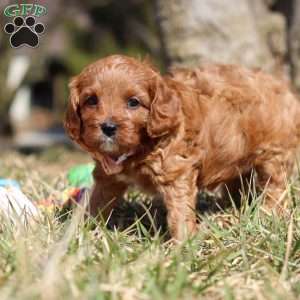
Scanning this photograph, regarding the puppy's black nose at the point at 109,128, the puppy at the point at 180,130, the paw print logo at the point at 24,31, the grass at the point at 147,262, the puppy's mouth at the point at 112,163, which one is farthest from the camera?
the paw print logo at the point at 24,31

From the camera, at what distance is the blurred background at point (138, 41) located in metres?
8.02

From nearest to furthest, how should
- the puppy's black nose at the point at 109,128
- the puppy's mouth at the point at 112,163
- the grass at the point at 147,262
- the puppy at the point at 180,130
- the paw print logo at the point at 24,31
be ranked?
the grass at the point at 147,262, the puppy's black nose at the point at 109,128, the puppy at the point at 180,130, the puppy's mouth at the point at 112,163, the paw print logo at the point at 24,31

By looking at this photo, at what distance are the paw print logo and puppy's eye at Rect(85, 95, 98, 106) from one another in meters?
0.84

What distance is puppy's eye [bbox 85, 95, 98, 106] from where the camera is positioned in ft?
14.9

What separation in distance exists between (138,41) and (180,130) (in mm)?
22681

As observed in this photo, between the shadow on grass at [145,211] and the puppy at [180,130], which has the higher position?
the puppy at [180,130]

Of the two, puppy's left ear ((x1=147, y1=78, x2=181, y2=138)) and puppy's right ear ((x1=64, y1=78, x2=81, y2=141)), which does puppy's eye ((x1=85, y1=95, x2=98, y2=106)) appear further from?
puppy's left ear ((x1=147, y1=78, x2=181, y2=138))

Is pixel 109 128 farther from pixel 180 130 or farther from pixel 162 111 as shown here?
pixel 180 130

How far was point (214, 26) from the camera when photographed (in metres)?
8.02

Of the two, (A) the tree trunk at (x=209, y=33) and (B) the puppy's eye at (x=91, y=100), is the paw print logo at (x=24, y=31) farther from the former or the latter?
(A) the tree trunk at (x=209, y=33)

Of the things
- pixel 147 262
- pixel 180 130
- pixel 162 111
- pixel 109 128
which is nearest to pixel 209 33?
pixel 180 130

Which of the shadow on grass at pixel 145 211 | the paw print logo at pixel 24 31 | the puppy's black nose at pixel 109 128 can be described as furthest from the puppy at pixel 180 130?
the paw print logo at pixel 24 31

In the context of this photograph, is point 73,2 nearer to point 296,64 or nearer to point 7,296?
point 296,64

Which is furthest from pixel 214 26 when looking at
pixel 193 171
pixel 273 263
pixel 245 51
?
pixel 273 263
